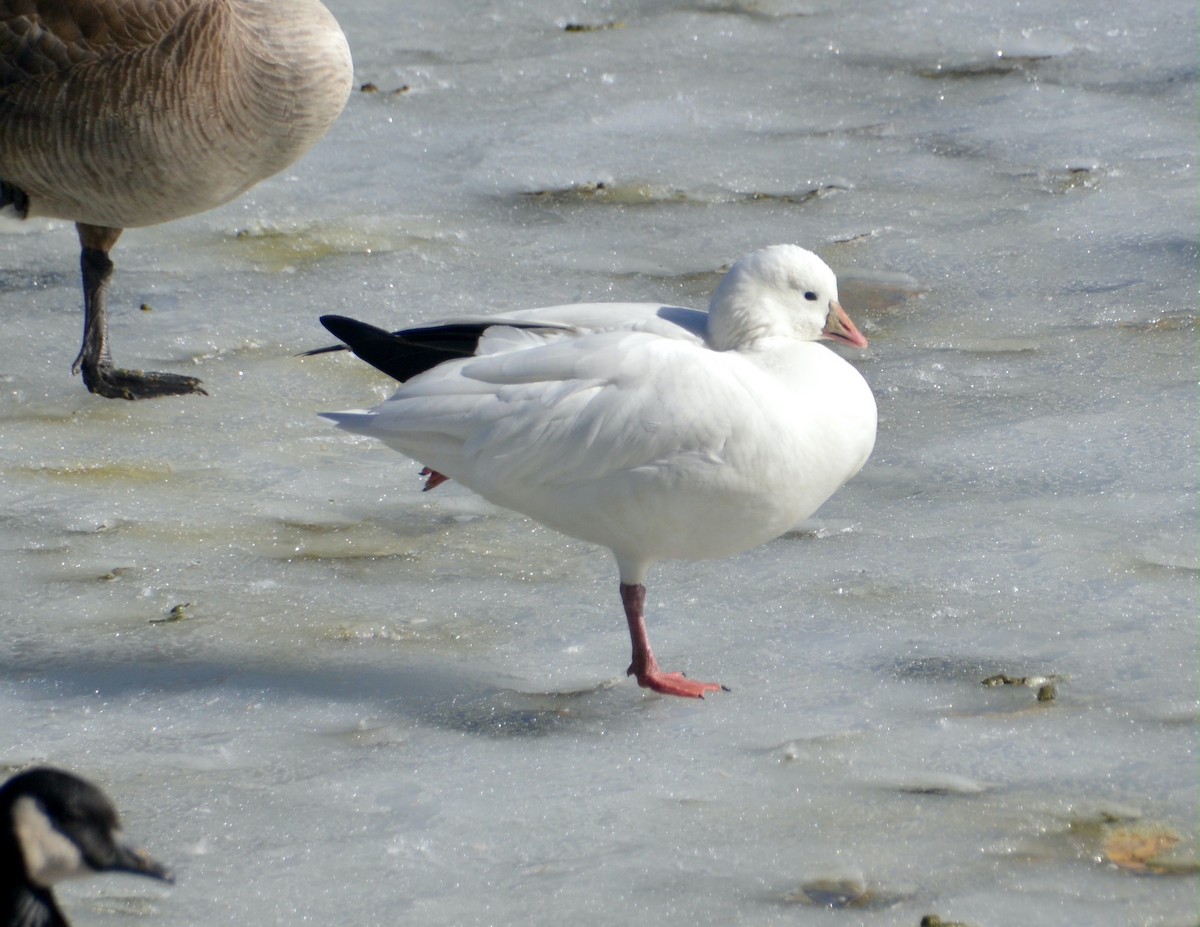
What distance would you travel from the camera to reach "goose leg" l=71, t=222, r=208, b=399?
516cm

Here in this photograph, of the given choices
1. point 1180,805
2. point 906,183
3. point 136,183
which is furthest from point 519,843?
point 906,183

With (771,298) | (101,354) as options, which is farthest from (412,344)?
(101,354)

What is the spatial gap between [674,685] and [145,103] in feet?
9.60

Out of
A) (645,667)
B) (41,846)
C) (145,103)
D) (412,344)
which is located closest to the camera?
(41,846)

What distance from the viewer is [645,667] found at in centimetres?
344

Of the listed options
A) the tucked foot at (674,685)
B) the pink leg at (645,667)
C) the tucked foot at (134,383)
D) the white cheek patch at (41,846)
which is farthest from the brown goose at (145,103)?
the white cheek patch at (41,846)

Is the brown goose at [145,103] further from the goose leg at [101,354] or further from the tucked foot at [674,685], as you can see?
the tucked foot at [674,685]

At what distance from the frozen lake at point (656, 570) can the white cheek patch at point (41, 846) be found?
0.44 meters

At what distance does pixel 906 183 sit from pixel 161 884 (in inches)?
188

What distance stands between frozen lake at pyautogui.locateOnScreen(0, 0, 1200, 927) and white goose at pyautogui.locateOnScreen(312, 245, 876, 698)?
0.34 meters

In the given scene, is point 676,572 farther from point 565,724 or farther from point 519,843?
point 519,843

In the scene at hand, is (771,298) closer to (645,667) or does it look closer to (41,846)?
(645,667)

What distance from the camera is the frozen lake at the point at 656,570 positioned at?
279 centimetres

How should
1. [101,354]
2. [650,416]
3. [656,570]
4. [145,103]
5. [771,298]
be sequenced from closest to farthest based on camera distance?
1. [650,416]
2. [771,298]
3. [656,570]
4. [145,103]
5. [101,354]
